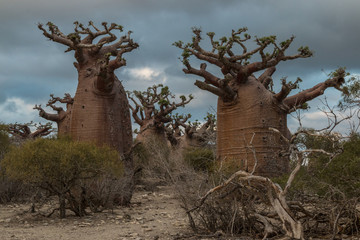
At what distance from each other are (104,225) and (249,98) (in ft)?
17.7

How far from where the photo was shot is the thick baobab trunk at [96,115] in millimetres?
12398

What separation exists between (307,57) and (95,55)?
219 inches

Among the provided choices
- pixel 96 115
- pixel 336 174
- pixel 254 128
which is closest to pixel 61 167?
pixel 96 115

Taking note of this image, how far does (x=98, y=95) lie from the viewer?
40.9ft

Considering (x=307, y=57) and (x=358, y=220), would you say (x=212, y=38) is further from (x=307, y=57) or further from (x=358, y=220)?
(x=358, y=220)

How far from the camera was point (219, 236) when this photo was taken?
21.2 feet

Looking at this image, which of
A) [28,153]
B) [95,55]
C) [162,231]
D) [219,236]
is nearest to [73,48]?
[95,55]

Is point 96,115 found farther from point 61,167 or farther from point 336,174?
point 336,174

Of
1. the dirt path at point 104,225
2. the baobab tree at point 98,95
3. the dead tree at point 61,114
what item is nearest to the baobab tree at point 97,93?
the baobab tree at point 98,95

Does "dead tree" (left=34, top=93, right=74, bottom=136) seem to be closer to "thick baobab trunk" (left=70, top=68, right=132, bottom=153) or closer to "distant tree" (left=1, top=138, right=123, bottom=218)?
"thick baobab trunk" (left=70, top=68, right=132, bottom=153)

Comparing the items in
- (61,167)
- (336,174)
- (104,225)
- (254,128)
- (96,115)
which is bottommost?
(104,225)

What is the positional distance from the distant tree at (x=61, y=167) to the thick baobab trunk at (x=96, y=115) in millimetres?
2480

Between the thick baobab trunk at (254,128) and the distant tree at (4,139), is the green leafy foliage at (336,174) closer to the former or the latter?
the thick baobab trunk at (254,128)

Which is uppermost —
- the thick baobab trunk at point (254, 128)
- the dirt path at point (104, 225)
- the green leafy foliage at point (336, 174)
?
the thick baobab trunk at point (254, 128)
